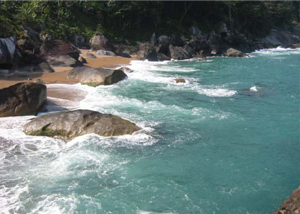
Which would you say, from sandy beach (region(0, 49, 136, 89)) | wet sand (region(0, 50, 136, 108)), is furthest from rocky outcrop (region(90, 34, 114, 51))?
wet sand (region(0, 50, 136, 108))

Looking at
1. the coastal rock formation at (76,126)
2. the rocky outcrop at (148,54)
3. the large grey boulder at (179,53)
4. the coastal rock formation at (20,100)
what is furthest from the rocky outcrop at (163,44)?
the coastal rock formation at (76,126)

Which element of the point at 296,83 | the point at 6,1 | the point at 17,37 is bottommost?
the point at 296,83

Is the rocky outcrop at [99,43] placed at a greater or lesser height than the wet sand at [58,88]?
greater

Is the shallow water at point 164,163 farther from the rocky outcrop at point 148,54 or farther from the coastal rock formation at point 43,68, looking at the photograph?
the rocky outcrop at point 148,54

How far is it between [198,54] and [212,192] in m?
36.4

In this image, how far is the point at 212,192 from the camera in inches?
330

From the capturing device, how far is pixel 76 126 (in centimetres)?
1151

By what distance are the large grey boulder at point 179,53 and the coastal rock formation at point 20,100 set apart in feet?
88.8

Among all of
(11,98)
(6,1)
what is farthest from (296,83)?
(6,1)

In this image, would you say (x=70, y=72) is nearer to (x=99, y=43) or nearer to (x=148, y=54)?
(x=148, y=54)

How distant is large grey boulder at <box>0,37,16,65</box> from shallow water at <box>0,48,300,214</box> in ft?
24.0

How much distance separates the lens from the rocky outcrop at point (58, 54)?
2605 centimetres

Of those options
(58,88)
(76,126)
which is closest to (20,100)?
(76,126)

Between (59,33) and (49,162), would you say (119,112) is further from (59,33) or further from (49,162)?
(59,33)
